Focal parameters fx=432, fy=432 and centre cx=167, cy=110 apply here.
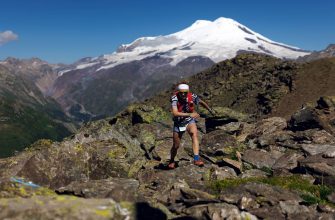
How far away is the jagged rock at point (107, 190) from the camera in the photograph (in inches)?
514

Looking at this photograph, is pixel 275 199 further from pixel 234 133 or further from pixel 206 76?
pixel 206 76

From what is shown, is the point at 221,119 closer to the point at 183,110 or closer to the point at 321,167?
the point at 321,167

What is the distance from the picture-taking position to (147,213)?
11664mm

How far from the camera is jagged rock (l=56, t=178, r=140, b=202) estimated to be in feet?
42.9

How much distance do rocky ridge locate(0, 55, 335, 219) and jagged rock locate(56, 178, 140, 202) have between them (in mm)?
33

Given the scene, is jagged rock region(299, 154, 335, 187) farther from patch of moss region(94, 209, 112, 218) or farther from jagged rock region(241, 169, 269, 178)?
patch of moss region(94, 209, 112, 218)

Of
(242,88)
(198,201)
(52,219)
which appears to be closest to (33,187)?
(52,219)

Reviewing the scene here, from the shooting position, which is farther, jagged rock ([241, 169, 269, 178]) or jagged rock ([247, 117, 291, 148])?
jagged rock ([247, 117, 291, 148])

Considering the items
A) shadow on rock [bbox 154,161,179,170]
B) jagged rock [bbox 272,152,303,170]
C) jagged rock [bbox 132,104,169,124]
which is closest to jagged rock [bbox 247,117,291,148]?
jagged rock [bbox 272,152,303,170]

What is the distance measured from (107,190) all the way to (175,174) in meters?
6.72

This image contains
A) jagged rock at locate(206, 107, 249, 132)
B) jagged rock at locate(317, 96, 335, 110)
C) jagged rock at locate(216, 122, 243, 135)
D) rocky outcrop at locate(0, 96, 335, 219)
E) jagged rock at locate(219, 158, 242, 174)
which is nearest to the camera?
rocky outcrop at locate(0, 96, 335, 219)

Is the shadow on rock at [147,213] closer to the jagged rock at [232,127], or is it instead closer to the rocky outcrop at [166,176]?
the rocky outcrop at [166,176]

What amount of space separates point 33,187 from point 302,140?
73.7 feet

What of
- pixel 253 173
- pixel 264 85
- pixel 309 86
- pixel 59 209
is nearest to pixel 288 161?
→ pixel 253 173
